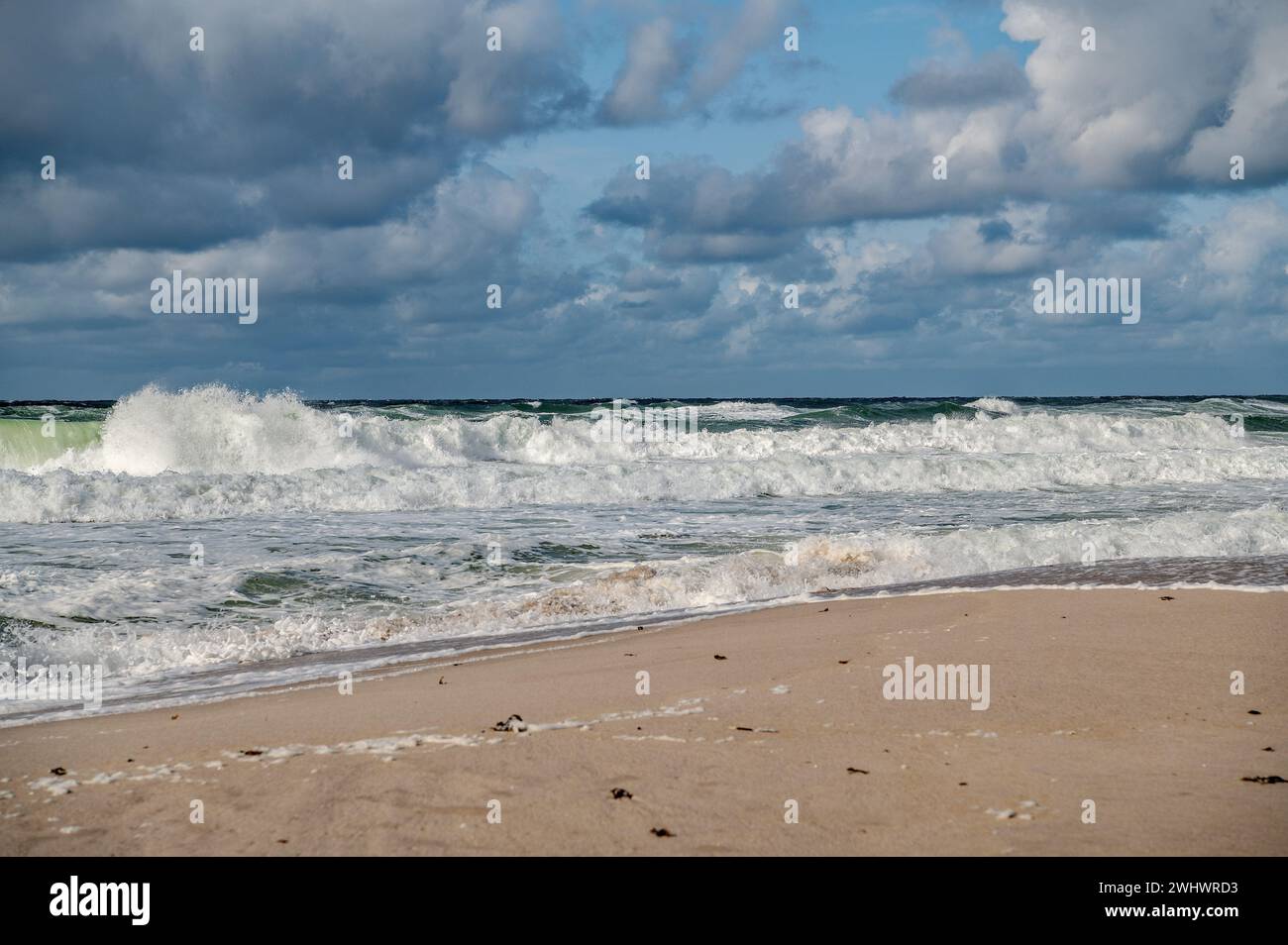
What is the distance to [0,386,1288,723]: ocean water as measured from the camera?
27.3 ft

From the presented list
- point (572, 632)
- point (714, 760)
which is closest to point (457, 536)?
point (572, 632)

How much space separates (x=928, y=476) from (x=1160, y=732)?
62.5 feet

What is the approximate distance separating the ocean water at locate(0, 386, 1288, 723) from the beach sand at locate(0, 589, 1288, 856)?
197 centimetres

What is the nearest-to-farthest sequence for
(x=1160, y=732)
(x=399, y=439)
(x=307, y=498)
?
(x=1160, y=732) → (x=307, y=498) → (x=399, y=439)

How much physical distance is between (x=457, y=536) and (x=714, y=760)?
979 cm

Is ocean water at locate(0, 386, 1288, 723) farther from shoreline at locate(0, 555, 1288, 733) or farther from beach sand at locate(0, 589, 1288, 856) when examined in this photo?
beach sand at locate(0, 589, 1288, 856)

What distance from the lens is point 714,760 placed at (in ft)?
13.1

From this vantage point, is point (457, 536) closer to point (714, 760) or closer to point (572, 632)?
point (572, 632)

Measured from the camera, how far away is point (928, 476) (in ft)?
74.9

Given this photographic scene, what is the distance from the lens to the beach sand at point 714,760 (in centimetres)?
323

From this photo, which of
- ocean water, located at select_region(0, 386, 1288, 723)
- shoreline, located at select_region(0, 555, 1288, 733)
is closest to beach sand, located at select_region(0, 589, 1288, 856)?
shoreline, located at select_region(0, 555, 1288, 733)
